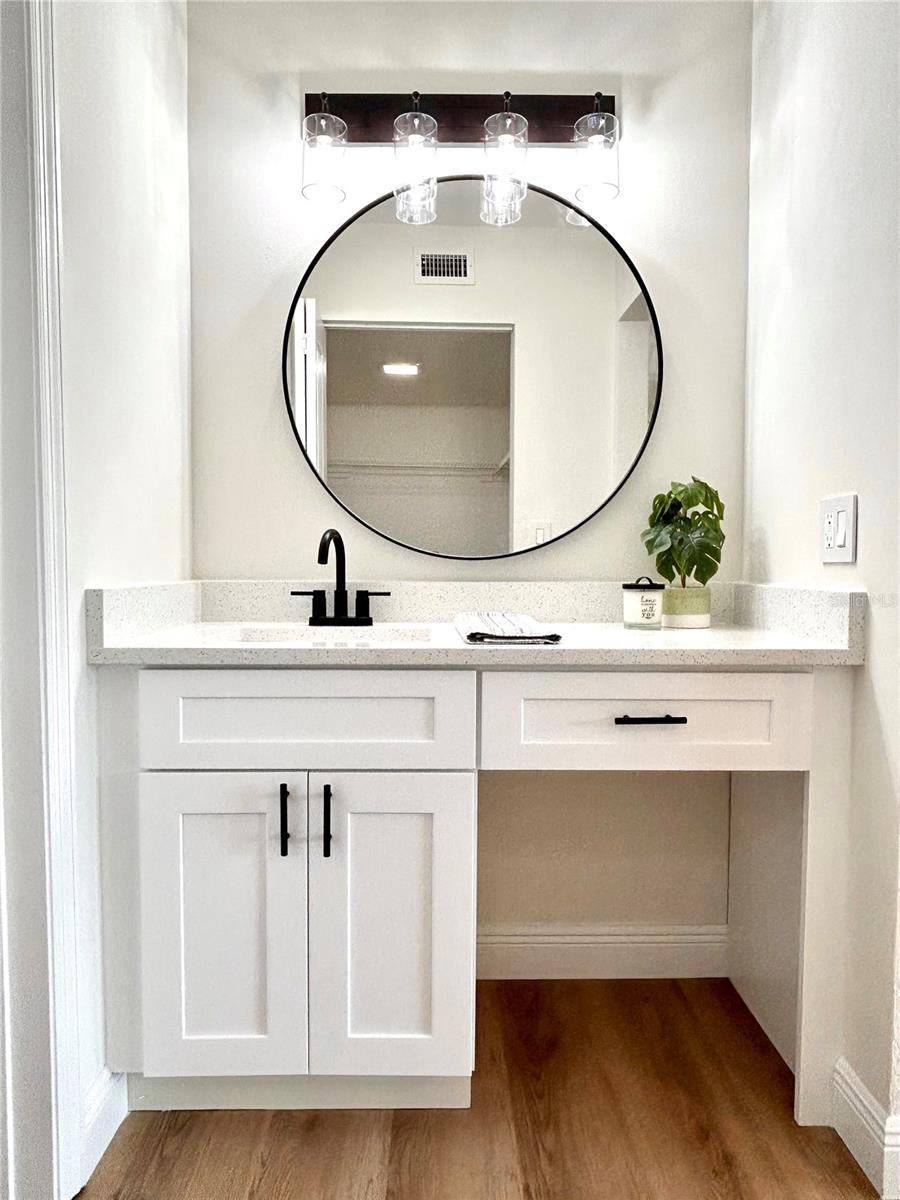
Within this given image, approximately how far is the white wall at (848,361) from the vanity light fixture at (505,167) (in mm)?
570

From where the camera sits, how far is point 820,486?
1676 millimetres

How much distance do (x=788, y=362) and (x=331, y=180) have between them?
1156 millimetres

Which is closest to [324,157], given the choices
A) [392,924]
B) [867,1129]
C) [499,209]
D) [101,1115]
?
[499,209]

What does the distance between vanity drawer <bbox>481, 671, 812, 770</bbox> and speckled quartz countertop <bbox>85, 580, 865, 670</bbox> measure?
0.12 feet

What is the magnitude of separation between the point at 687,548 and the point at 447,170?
1.09 m

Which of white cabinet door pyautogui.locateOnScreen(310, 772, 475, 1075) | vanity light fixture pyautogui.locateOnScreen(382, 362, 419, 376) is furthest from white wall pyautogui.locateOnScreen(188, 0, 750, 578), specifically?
white cabinet door pyautogui.locateOnScreen(310, 772, 475, 1075)

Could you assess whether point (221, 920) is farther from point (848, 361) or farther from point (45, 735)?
point (848, 361)

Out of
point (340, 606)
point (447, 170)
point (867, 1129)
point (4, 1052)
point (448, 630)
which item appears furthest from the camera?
point (447, 170)

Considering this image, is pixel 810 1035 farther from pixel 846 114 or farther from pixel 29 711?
pixel 846 114

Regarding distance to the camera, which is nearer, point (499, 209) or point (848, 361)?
point (848, 361)

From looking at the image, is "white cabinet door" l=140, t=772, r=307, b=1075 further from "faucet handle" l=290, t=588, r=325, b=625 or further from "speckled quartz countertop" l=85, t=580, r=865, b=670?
"faucet handle" l=290, t=588, r=325, b=625

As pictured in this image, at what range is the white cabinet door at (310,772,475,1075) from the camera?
1.51m

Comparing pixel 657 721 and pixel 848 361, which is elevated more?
pixel 848 361

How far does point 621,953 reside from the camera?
212cm
